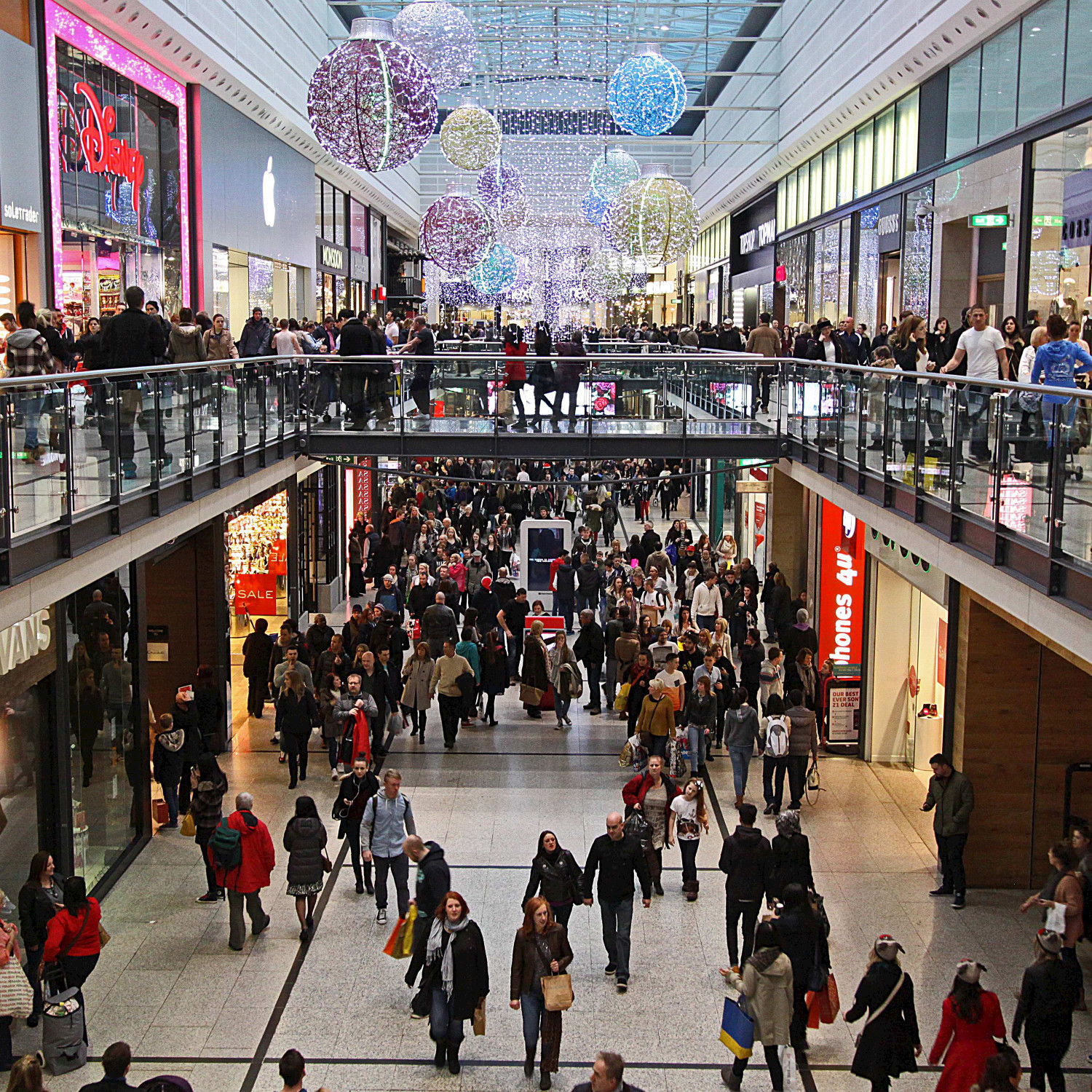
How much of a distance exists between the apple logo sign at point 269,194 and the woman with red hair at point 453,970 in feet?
71.8

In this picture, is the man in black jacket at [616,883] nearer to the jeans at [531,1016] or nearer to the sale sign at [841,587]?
the jeans at [531,1016]

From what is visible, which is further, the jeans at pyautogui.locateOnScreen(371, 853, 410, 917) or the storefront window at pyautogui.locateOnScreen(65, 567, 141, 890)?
the storefront window at pyautogui.locateOnScreen(65, 567, 141, 890)

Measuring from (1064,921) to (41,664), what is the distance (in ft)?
24.8

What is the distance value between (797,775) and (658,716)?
4.84 feet

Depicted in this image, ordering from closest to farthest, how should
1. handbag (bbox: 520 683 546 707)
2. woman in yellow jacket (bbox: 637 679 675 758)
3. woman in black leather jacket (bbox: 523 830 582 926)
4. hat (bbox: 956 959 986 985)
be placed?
hat (bbox: 956 959 986 985), woman in black leather jacket (bbox: 523 830 582 926), woman in yellow jacket (bbox: 637 679 675 758), handbag (bbox: 520 683 546 707)

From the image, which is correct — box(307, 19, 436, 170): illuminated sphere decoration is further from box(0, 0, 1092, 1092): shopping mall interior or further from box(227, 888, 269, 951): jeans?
box(227, 888, 269, 951): jeans

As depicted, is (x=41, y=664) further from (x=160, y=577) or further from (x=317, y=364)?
(x=317, y=364)

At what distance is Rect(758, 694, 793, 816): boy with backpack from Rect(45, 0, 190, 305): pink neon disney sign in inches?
400

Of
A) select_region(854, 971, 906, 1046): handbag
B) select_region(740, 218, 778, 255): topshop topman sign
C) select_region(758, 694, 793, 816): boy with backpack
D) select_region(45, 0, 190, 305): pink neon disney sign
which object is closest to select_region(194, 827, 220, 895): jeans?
select_region(758, 694, 793, 816): boy with backpack

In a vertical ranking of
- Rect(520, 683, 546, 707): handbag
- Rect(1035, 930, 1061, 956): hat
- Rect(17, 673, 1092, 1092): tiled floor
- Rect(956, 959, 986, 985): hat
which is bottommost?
Rect(17, 673, 1092, 1092): tiled floor

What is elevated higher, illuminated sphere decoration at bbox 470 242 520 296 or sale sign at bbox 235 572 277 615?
illuminated sphere decoration at bbox 470 242 520 296

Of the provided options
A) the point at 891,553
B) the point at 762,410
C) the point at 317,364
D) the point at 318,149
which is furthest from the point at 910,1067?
the point at 318,149

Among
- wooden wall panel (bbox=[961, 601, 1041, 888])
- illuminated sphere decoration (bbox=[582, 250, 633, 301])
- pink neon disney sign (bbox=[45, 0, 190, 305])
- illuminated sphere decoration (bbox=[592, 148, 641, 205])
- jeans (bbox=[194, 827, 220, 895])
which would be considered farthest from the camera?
illuminated sphere decoration (bbox=[582, 250, 633, 301])

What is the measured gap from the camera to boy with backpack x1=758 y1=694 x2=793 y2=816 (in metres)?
12.8
